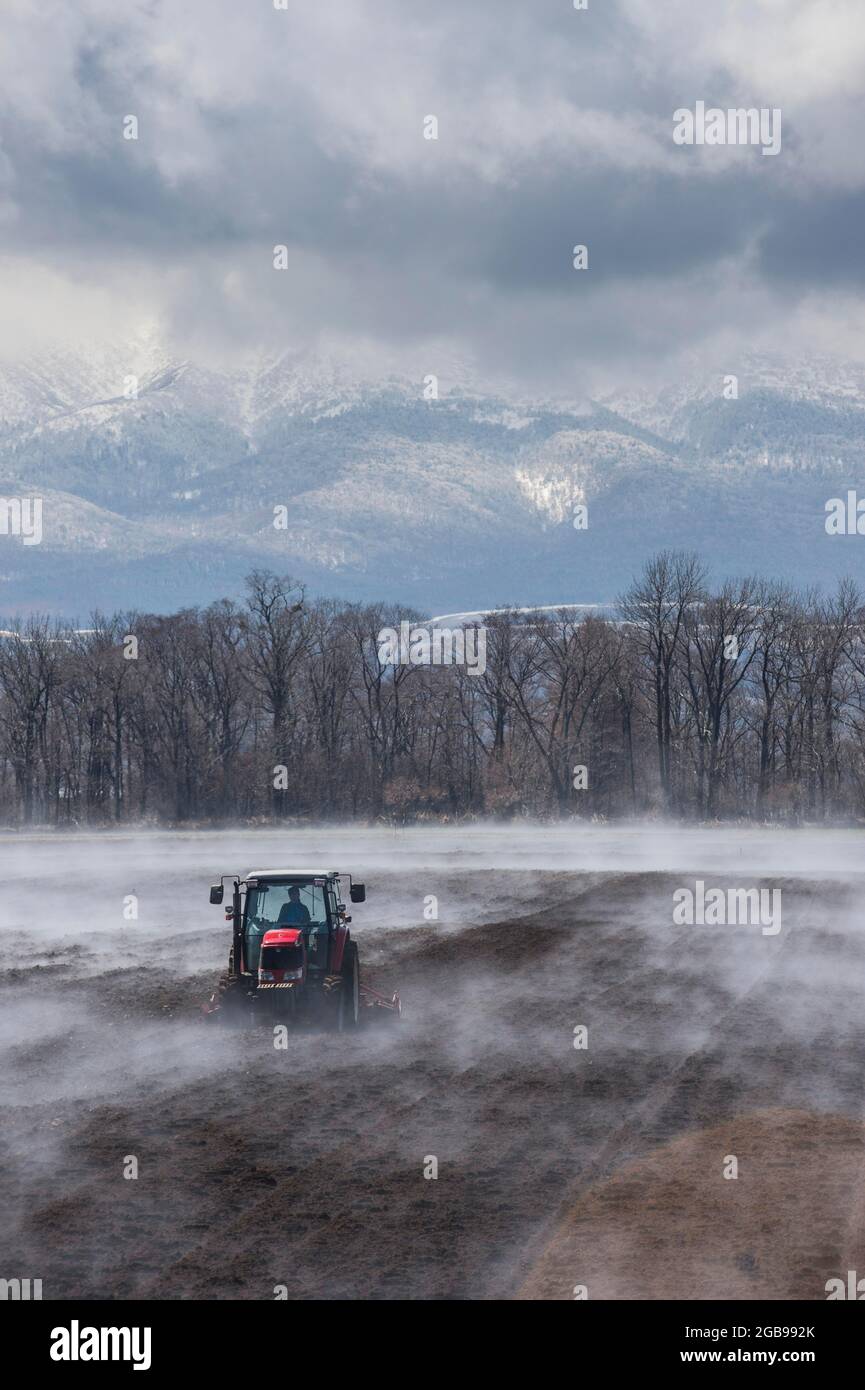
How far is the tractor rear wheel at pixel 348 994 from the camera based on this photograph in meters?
20.6

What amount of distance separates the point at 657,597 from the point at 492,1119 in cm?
6824

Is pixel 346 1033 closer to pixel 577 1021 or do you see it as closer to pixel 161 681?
pixel 577 1021

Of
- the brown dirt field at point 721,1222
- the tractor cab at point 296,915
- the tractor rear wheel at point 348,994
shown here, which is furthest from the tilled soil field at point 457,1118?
the tractor cab at point 296,915

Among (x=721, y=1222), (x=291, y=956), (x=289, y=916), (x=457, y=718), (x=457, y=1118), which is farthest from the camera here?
(x=457, y=718)

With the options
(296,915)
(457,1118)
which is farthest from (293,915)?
(457,1118)

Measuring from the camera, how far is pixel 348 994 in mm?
20703

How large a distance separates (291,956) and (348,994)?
3.84 ft

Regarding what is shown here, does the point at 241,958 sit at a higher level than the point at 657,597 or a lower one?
lower

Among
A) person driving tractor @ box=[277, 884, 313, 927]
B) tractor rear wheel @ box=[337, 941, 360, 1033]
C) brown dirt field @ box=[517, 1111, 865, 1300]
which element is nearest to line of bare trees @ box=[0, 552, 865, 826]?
tractor rear wheel @ box=[337, 941, 360, 1033]

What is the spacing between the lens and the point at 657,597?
82812 mm

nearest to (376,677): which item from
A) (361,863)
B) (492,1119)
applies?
(361,863)

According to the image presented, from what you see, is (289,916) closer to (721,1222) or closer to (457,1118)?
(457,1118)

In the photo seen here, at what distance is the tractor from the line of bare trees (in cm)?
5225

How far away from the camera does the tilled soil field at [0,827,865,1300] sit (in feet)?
39.6
